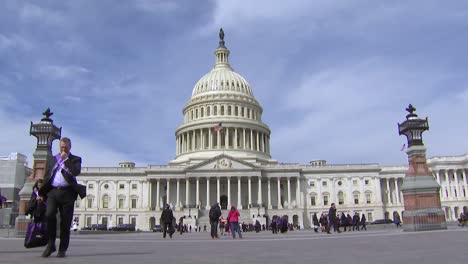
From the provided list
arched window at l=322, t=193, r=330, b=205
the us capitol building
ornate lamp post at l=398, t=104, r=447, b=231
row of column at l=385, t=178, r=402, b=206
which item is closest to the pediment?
the us capitol building

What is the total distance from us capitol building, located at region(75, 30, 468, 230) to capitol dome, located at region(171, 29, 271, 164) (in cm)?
35

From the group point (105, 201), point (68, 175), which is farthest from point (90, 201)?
point (68, 175)

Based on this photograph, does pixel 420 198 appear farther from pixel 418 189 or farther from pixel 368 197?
pixel 368 197

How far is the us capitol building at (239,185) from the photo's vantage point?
96250 millimetres

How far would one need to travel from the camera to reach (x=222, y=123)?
10919 cm

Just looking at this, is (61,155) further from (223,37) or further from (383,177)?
(223,37)

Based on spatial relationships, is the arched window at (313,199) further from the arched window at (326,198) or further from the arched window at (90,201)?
the arched window at (90,201)

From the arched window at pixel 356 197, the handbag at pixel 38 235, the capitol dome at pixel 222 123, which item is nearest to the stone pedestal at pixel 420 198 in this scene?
the handbag at pixel 38 235

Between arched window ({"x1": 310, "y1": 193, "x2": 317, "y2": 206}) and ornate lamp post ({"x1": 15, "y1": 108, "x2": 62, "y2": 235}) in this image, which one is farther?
arched window ({"x1": 310, "y1": 193, "x2": 317, "y2": 206})

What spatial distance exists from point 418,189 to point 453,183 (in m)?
83.2

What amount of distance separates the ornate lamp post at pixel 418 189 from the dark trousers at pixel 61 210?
2642 centimetres

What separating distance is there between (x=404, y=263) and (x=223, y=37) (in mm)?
133492

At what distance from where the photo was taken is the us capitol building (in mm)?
96250

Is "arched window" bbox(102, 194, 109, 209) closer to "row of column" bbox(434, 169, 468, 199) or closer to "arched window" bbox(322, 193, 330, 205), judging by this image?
"arched window" bbox(322, 193, 330, 205)
